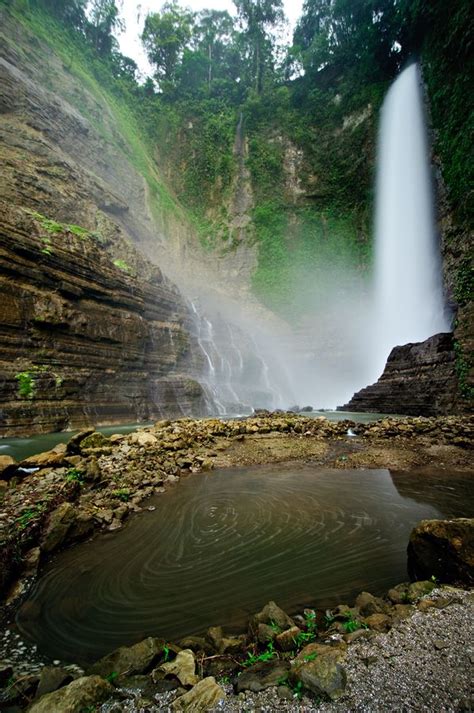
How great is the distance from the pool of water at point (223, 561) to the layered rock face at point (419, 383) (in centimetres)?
914

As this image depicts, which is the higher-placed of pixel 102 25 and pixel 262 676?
pixel 102 25

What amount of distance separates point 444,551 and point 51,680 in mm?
2735

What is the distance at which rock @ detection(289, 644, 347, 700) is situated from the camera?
4.29 ft

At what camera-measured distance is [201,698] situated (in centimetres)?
140

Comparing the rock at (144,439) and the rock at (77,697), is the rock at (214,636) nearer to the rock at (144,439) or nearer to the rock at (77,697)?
the rock at (77,697)

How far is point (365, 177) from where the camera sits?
33438 mm

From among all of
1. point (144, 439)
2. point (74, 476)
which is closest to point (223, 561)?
point (74, 476)

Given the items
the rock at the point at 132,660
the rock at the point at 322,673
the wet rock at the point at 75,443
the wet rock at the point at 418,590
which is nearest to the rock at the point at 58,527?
the rock at the point at 132,660

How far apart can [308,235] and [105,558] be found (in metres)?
38.7

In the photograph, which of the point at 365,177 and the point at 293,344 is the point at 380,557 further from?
the point at 365,177

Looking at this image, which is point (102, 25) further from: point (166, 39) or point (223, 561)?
point (223, 561)

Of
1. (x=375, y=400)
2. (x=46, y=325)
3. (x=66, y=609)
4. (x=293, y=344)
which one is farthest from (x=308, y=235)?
(x=66, y=609)

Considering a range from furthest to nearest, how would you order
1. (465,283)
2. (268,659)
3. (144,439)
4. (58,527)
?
(465,283), (144,439), (58,527), (268,659)

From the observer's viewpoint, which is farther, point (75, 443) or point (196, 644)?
point (75, 443)
